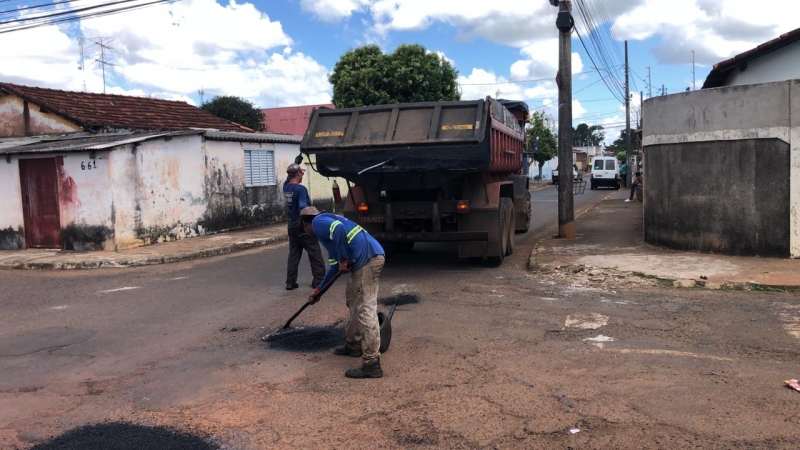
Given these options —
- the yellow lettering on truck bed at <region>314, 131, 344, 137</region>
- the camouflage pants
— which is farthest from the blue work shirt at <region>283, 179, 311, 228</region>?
the camouflage pants

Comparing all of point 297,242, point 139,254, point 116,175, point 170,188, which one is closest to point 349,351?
point 297,242

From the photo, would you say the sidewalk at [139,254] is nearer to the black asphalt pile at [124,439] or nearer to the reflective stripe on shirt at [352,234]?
the reflective stripe on shirt at [352,234]

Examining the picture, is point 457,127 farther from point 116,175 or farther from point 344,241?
point 116,175

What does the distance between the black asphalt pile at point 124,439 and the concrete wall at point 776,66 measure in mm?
15324

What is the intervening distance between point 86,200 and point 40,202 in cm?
135

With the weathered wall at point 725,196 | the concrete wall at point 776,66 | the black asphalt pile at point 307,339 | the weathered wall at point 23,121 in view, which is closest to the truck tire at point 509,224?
the weathered wall at point 725,196

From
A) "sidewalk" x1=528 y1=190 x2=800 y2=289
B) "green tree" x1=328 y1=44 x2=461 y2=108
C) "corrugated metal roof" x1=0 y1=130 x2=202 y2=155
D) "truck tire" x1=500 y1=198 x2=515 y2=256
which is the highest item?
"green tree" x1=328 y1=44 x2=461 y2=108

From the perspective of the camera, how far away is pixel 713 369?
4.75 m

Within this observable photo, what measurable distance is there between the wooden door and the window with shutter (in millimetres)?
5066

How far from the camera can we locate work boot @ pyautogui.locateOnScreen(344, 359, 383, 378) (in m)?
4.79

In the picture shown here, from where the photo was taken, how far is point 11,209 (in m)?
13.2

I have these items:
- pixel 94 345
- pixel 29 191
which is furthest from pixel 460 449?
pixel 29 191

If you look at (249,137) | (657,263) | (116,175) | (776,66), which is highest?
(776,66)

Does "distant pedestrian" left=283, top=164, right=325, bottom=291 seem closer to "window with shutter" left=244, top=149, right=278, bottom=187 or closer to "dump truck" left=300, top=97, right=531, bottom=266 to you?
"dump truck" left=300, top=97, right=531, bottom=266
